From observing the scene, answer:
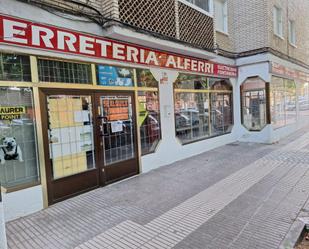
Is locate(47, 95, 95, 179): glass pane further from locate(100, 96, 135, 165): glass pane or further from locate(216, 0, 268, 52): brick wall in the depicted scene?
locate(216, 0, 268, 52): brick wall

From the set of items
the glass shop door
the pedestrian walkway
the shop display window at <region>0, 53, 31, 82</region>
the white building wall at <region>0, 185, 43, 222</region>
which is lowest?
the pedestrian walkway

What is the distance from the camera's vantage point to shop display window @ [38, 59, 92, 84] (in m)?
4.17

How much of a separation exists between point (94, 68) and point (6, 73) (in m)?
1.63

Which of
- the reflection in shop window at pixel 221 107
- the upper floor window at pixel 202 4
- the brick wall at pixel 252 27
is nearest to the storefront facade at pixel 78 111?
the upper floor window at pixel 202 4

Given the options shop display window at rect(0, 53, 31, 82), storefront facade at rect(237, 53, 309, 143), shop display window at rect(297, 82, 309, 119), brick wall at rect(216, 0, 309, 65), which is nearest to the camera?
shop display window at rect(0, 53, 31, 82)

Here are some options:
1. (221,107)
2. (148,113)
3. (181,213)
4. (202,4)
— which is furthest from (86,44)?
(221,107)

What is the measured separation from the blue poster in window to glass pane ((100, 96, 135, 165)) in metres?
0.32

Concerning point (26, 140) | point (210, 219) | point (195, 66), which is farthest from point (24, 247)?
point (195, 66)

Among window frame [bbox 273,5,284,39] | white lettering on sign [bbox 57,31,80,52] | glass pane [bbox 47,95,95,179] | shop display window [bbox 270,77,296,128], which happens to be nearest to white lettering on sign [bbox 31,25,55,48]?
white lettering on sign [bbox 57,31,80,52]

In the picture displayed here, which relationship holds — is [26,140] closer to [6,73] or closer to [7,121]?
[7,121]

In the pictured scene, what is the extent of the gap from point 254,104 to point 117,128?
21.5 ft

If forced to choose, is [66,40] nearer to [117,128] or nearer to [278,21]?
[117,128]

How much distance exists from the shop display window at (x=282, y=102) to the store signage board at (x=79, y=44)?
4.48 m

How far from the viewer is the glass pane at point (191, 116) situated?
721cm
